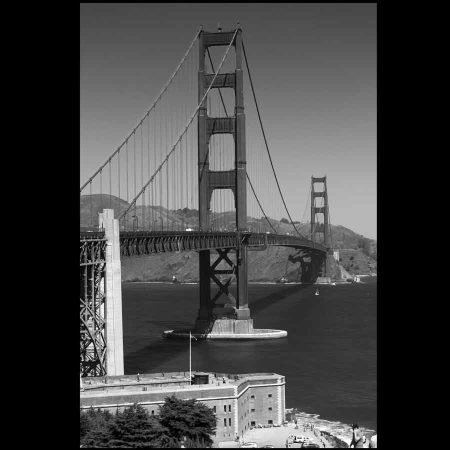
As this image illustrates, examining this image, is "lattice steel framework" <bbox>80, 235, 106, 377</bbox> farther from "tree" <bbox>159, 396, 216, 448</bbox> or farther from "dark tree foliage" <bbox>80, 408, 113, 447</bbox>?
"tree" <bbox>159, 396, 216, 448</bbox>

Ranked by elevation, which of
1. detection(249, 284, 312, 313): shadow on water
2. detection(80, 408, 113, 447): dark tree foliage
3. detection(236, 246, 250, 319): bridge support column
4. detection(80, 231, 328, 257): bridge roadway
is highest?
detection(80, 231, 328, 257): bridge roadway

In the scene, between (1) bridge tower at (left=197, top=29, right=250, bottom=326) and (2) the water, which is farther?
(1) bridge tower at (left=197, top=29, right=250, bottom=326)

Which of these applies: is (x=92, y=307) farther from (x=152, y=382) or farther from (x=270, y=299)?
(x=270, y=299)

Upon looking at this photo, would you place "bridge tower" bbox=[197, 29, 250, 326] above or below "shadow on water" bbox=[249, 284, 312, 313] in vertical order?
above

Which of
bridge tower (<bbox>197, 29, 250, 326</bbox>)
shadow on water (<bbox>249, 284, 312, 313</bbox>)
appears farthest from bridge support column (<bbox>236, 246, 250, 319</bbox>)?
shadow on water (<bbox>249, 284, 312, 313</bbox>)

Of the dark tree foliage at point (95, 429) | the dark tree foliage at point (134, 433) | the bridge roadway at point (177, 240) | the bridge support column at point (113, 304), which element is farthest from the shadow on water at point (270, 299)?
the dark tree foliage at point (134, 433)

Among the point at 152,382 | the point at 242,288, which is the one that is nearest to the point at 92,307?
the point at 152,382

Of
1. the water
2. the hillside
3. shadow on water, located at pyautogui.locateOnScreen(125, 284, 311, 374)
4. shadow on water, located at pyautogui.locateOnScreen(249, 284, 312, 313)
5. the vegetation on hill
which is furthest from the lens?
the hillside
